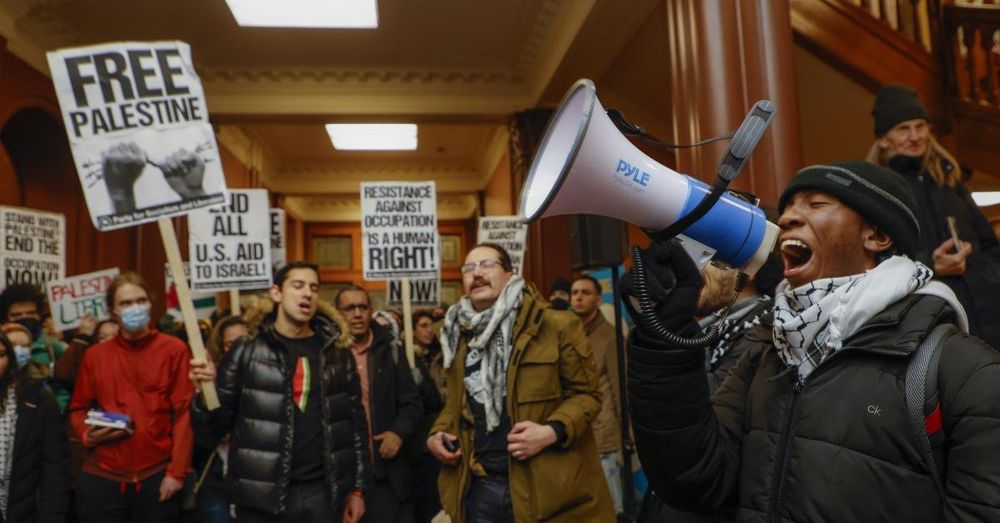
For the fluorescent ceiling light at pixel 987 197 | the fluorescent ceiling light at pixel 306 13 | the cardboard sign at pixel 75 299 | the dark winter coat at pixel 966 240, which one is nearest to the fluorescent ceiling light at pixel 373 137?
the fluorescent ceiling light at pixel 306 13

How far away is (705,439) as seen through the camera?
1498 mm

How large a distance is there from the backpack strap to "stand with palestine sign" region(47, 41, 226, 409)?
2.84 meters

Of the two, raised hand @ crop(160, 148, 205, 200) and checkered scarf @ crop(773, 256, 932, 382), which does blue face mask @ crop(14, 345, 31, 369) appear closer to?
raised hand @ crop(160, 148, 205, 200)

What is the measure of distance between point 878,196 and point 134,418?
3423 mm

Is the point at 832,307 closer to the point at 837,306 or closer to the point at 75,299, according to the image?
the point at 837,306

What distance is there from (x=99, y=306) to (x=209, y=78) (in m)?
4.06

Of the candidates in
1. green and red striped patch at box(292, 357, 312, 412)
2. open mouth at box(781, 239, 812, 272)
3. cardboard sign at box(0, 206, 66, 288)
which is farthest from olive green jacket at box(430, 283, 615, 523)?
cardboard sign at box(0, 206, 66, 288)

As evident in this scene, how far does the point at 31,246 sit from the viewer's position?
5941 millimetres

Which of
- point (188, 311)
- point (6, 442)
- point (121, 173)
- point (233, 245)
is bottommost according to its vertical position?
point (6, 442)

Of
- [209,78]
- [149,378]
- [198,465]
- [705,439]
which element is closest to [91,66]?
[149,378]

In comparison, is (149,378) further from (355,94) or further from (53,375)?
(355,94)

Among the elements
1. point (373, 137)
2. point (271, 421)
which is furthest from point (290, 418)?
point (373, 137)

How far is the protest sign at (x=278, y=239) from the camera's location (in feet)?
22.2

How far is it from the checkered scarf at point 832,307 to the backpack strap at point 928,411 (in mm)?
126
